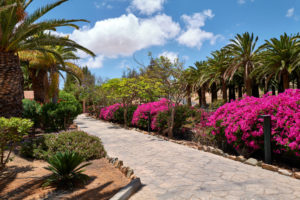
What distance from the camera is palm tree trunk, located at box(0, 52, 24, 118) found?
8.65 meters

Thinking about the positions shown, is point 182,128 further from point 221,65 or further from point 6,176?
point 221,65

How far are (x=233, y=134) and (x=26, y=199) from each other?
562cm

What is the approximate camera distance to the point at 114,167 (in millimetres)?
5617

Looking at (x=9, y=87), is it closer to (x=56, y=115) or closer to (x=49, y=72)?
(x=56, y=115)

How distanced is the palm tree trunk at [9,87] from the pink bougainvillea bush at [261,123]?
8.02 metres

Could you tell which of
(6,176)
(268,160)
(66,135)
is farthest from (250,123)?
(6,176)

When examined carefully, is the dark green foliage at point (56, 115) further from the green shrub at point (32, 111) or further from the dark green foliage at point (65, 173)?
the dark green foliage at point (65, 173)

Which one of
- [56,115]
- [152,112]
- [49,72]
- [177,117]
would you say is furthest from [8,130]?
[49,72]

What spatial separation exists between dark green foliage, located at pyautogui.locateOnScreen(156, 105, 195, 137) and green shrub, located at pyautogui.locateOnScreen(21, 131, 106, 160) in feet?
18.0

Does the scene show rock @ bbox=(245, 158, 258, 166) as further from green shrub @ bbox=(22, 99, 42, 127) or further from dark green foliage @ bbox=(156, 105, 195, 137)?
green shrub @ bbox=(22, 99, 42, 127)

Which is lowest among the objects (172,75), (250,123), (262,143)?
(262,143)

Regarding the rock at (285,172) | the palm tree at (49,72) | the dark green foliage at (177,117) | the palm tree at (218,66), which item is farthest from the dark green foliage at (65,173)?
the palm tree at (218,66)

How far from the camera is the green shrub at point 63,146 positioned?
6343 millimetres

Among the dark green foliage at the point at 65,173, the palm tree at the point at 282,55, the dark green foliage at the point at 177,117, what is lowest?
the dark green foliage at the point at 65,173
